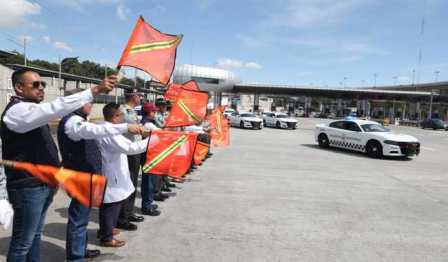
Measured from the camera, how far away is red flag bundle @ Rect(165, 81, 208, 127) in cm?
519

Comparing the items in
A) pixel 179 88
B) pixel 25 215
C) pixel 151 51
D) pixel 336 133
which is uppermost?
pixel 151 51

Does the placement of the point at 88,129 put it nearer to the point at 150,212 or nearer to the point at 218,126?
the point at 150,212

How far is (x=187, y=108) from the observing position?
538cm

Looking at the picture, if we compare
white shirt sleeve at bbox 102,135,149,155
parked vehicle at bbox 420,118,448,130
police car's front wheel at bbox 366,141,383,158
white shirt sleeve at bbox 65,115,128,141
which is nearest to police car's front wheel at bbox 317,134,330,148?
→ police car's front wheel at bbox 366,141,383,158

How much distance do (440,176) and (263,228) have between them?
7.65 metres

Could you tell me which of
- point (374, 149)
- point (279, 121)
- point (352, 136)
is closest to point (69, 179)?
point (374, 149)

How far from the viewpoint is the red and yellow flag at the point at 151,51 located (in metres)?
3.62

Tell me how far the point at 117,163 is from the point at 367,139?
489 inches

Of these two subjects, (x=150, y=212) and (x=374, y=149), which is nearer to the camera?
(x=150, y=212)

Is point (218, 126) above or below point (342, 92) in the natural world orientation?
below

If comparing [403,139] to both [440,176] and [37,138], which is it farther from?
[37,138]

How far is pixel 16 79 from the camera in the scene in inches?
107

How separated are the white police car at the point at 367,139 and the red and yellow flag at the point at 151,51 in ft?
38.0

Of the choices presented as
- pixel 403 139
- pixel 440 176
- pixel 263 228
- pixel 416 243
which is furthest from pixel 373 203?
pixel 403 139
